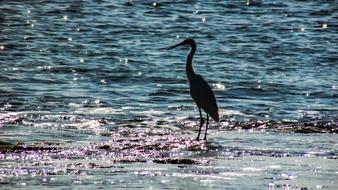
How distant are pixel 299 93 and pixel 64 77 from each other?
5407mm

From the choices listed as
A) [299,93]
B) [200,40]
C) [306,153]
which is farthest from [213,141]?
[200,40]

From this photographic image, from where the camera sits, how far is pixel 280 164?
1260cm

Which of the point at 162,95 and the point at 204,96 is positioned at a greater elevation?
the point at 204,96

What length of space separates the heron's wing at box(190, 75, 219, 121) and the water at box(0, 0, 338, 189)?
1.13 ft

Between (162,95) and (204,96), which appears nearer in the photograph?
(204,96)

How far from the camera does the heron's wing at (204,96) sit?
1641cm

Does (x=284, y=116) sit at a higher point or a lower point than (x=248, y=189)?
lower

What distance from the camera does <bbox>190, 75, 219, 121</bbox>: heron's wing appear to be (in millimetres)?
16406

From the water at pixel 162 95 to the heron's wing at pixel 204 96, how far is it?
13.6 inches

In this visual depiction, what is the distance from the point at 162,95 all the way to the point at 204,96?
14.2ft

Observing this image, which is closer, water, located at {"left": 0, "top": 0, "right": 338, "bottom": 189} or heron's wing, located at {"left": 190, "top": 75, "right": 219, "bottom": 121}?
water, located at {"left": 0, "top": 0, "right": 338, "bottom": 189}

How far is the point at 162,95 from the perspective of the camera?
20.9m

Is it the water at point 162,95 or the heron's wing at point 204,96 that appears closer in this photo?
the water at point 162,95

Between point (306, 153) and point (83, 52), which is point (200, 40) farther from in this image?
point (306, 153)
